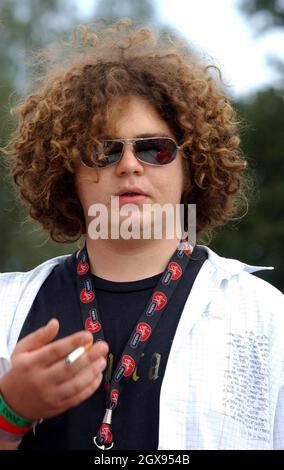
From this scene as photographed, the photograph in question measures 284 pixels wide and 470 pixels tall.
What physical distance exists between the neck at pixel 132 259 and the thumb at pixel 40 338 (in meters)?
0.79

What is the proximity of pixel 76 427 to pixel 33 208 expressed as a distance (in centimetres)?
115

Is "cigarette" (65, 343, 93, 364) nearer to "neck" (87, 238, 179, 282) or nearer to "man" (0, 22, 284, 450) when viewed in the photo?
"man" (0, 22, 284, 450)

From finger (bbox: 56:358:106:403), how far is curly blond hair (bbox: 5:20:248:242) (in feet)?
3.59

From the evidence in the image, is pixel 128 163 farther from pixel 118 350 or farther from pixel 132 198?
pixel 118 350

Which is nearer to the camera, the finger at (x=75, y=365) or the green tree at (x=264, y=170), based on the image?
the finger at (x=75, y=365)

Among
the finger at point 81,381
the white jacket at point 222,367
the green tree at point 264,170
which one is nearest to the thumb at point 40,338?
the finger at point 81,381

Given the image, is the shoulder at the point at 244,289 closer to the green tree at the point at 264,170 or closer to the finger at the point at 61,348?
the finger at the point at 61,348

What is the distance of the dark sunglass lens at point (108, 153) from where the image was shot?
3.08 metres

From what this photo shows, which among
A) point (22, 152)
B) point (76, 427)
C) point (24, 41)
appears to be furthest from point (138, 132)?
point (24, 41)

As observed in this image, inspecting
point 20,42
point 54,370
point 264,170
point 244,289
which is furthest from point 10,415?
point 20,42

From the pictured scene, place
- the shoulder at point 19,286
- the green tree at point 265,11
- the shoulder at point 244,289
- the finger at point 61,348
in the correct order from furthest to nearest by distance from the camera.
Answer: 1. the green tree at point 265,11
2. the shoulder at point 19,286
3. the shoulder at point 244,289
4. the finger at point 61,348

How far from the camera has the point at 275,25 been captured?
73.3 ft

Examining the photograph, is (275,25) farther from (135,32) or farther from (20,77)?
(135,32)

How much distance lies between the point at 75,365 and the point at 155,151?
107cm
